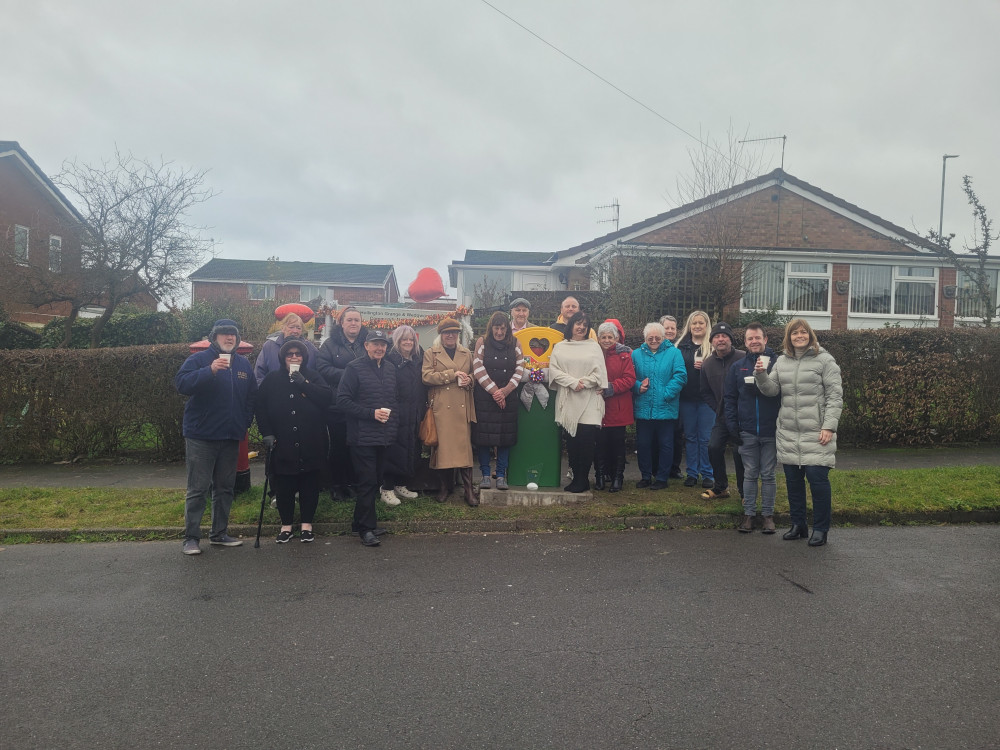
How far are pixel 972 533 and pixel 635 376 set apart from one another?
11.6ft

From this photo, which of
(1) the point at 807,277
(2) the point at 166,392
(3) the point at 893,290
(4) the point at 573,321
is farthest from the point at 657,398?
(3) the point at 893,290

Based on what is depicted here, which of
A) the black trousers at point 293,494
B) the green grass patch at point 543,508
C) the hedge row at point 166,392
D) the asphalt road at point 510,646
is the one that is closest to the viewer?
the asphalt road at point 510,646

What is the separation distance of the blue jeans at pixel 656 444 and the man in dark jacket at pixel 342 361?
130 inches

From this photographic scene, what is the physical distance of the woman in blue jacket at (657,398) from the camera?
8023mm

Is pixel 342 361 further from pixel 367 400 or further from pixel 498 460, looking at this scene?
pixel 498 460

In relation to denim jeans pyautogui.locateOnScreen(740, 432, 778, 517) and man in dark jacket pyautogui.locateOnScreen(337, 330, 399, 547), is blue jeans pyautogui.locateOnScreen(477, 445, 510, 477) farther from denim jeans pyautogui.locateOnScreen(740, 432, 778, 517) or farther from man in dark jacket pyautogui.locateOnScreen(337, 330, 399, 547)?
denim jeans pyautogui.locateOnScreen(740, 432, 778, 517)

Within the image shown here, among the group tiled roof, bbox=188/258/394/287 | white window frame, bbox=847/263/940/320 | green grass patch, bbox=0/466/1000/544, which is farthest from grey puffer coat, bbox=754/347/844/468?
tiled roof, bbox=188/258/394/287

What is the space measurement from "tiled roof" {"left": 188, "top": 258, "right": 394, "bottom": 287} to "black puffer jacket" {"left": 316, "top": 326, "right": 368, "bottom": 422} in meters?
38.8

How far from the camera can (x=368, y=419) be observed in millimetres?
6680

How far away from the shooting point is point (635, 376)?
808 centimetres

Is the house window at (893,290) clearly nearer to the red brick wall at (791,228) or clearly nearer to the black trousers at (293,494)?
the red brick wall at (791,228)

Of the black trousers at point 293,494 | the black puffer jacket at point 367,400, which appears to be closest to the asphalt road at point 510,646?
the black trousers at point 293,494

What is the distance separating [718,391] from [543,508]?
89.2 inches

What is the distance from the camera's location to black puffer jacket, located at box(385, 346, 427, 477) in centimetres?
705
